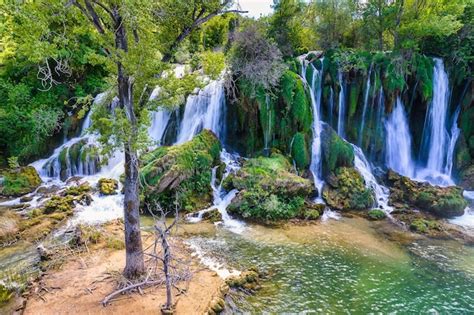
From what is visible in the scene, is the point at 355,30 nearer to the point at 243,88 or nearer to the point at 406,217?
the point at 243,88

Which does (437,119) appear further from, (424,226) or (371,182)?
(424,226)

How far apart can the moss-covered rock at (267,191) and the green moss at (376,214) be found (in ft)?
8.21

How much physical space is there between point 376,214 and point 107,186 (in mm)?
11361

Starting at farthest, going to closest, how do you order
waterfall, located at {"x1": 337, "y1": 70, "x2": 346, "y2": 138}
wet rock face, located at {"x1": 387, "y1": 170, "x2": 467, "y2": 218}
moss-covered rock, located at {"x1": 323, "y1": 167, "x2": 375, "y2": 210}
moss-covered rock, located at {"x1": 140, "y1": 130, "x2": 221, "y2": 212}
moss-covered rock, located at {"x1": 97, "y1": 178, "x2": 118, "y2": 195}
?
waterfall, located at {"x1": 337, "y1": 70, "x2": 346, "y2": 138} < moss-covered rock, located at {"x1": 97, "y1": 178, "x2": 118, "y2": 195} < moss-covered rock, located at {"x1": 323, "y1": 167, "x2": 375, "y2": 210} < wet rock face, located at {"x1": 387, "y1": 170, "x2": 467, "y2": 218} < moss-covered rock, located at {"x1": 140, "y1": 130, "x2": 221, "y2": 212}

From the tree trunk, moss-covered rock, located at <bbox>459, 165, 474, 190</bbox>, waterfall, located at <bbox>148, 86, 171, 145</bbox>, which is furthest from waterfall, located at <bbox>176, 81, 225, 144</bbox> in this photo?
moss-covered rock, located at <bbox>459, 165, 474, 190</bbox>

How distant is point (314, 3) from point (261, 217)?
52.9ft

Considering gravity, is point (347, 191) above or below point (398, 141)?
below

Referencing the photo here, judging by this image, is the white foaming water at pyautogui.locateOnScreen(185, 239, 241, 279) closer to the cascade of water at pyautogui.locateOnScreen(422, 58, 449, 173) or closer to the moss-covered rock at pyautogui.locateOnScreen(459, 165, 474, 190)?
the moss-covered rock at pyautogui.locateOnScreen(459, 165, 474, 190)

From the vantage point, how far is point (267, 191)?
12742 mm

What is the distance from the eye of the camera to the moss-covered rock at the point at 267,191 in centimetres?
1221

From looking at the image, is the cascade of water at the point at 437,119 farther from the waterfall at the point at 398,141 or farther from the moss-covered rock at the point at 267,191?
the moss-covered rock at the point at 267,191

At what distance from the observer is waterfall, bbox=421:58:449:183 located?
665 inches

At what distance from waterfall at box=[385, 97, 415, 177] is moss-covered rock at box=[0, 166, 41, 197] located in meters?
17.7

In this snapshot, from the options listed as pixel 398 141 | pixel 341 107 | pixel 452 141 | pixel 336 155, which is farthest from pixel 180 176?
pixel 452 141
